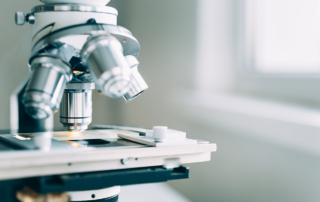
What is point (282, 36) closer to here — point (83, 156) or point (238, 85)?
point (238, 85)

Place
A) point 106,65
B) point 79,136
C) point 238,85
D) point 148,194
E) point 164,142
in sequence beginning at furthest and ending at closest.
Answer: point 238,85, point 148,194, point 79,136, point 164,142, point 106,65

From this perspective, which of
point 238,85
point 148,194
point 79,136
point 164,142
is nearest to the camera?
point 164,142

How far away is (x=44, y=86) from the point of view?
1.90 feet

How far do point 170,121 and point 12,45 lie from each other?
2.35 feet

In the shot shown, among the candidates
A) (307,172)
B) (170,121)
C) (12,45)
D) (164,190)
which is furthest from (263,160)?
(12,45)

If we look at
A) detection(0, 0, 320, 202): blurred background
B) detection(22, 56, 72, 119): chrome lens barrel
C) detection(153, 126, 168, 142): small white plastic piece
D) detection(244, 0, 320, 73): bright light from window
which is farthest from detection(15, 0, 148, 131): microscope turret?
detection(244, 0, 320, 73): bright light from window

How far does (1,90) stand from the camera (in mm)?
1213

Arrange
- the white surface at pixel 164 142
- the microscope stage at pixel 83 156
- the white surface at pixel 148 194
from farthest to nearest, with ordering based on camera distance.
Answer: the white surface at pixel 148 194 < the white surface at pixel 164 142 < the microscope stage at pixel 83 156

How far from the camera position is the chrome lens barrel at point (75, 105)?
2.53 feet

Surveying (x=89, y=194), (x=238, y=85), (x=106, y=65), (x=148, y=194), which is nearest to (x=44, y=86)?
(x=106, y=65)

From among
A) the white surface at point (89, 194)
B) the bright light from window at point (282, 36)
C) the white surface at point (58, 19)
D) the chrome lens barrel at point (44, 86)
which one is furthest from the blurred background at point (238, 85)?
the white surface at point (89, 194)

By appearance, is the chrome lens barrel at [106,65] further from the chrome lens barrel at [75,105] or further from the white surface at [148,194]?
the white surface at [148,194]

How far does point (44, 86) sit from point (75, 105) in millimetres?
201

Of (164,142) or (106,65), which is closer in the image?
(106,65)
